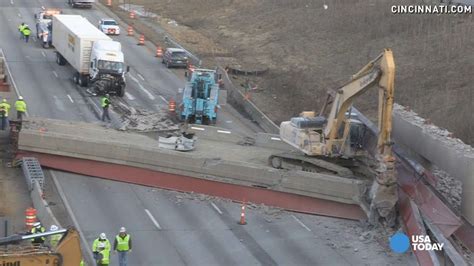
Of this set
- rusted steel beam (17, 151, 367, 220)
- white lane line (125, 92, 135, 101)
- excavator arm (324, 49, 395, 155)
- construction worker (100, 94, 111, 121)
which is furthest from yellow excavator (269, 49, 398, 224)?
white lane line (125, 92, 135, 101)

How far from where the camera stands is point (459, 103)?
45031 millimetres

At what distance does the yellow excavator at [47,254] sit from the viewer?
20031 millimetres

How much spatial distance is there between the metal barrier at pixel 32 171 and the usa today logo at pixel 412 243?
12904 millimetres

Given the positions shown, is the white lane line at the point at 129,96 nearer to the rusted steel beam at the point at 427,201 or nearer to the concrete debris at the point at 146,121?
the concrete debris at the point at 146,121

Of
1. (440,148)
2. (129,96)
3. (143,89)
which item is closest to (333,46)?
(143,89)

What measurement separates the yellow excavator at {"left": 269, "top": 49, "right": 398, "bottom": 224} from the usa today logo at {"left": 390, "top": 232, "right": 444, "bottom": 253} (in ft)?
4.92

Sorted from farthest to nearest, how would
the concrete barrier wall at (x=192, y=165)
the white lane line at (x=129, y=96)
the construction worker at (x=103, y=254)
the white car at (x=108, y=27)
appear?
the white car at (x=108, y=27), the white lane line at (x=129, y=96), the concrete barrier wall at (x=192, y=165), the construction worker at (x=103, y=254)

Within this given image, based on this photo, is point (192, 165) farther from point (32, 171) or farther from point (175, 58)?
point (175, 58)

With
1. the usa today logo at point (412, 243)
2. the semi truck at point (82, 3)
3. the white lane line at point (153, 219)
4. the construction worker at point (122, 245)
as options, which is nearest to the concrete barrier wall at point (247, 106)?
the white lane line at point (153, 219)

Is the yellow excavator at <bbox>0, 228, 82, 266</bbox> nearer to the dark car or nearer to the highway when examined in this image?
the highway

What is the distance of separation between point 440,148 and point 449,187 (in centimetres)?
200

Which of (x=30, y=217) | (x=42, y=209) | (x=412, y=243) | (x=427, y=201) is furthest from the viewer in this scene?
(x=42, y=209)

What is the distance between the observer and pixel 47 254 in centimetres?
2033

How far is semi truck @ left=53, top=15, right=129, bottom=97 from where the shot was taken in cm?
4900
